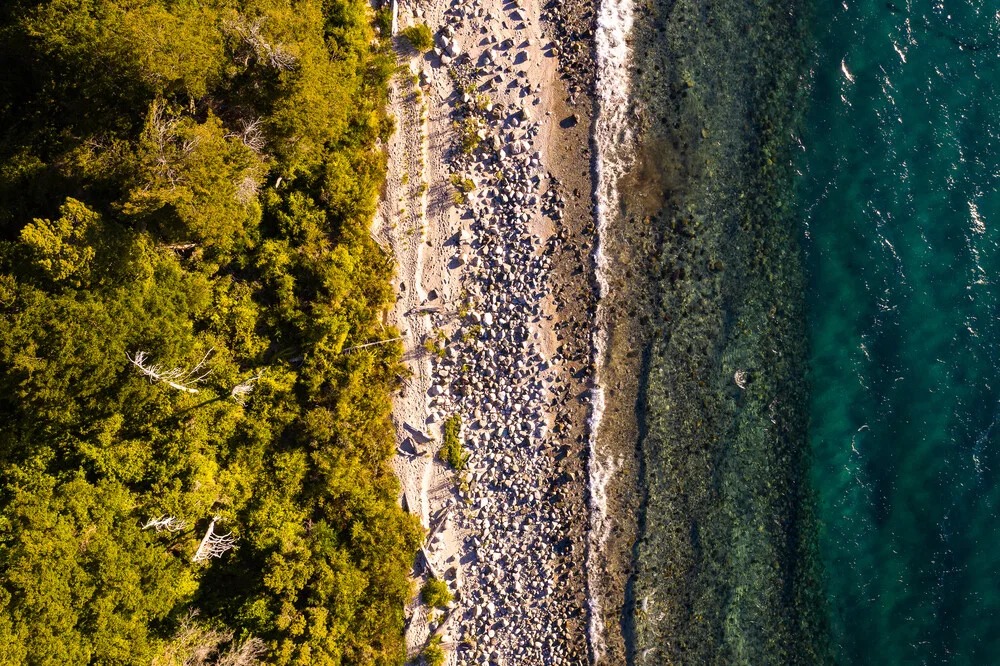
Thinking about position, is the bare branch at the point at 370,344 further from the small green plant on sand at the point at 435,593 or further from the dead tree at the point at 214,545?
the small green plant on sand at the point at 435,593

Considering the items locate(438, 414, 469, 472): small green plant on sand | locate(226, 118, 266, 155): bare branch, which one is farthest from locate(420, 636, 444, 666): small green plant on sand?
locate(226, 118, 266, 155): bare branch

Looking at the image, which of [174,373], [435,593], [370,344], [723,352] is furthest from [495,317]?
[174,373]

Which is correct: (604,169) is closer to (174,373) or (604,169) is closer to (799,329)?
(799,329)

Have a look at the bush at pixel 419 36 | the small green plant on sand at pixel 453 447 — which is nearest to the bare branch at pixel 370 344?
the small green plant on sand at pixel 453 447

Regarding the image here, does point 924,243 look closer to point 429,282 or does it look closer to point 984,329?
point 984,329

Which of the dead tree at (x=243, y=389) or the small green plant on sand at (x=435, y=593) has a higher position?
the dead tree at (x=243, y=389)

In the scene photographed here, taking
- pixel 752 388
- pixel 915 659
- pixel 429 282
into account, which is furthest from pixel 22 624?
pixel 915 659
